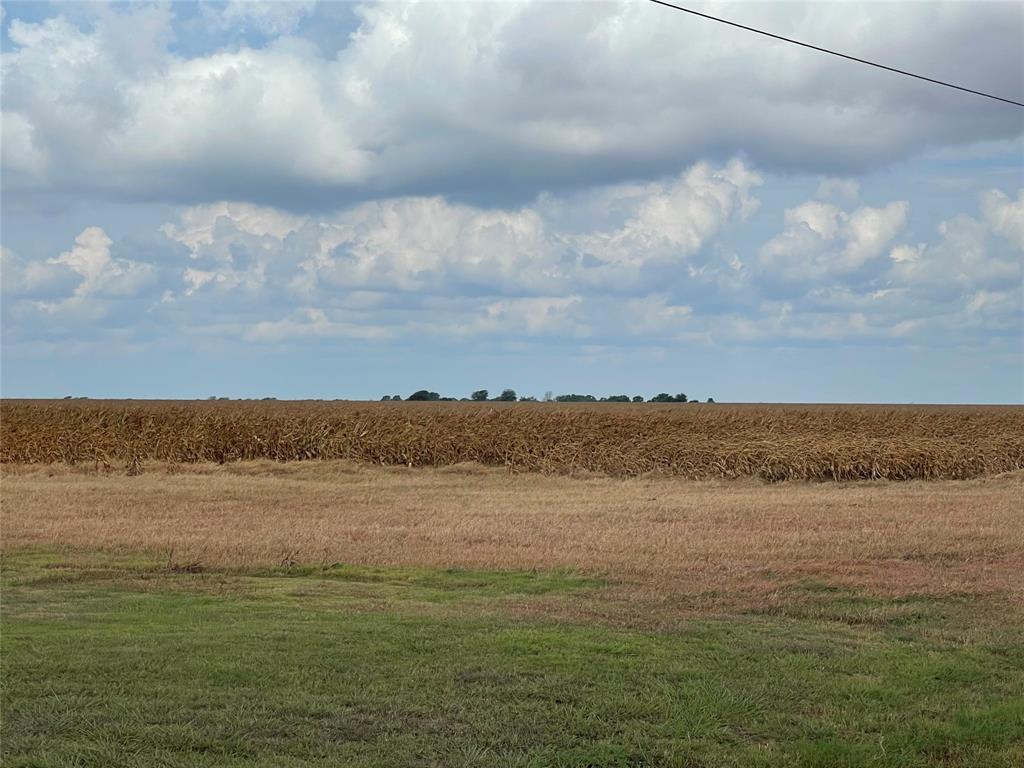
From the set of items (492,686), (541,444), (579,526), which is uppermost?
(541,444)

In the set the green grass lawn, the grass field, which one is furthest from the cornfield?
the green grass lawn

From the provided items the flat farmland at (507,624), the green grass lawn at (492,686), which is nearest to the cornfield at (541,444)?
the flat farmland at (507,624)

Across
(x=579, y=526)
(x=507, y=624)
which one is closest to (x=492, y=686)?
(x=507, y=624)

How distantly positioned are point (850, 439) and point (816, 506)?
1028cm

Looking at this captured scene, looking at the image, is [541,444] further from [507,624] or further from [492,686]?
[492,686]

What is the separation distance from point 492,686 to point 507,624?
195cm

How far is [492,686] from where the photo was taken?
254 inches

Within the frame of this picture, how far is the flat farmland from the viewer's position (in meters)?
5.66

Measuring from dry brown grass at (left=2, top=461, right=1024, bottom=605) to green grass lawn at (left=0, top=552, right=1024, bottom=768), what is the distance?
2261mm

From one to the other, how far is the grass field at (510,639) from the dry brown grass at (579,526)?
0.09 meters

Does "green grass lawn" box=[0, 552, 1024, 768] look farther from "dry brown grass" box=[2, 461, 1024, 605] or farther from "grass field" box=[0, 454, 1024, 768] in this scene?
"dry brown grass" box=[2, 461, 1024, 605]

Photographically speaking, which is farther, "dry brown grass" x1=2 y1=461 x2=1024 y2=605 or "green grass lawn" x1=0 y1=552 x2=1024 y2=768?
"dry brown grass" x1=2 y1=461 x2=1024 y2=605

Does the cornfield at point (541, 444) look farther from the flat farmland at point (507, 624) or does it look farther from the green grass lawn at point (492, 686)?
the green grass lawn at point (492, 686)

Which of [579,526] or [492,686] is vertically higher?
[579,526]
